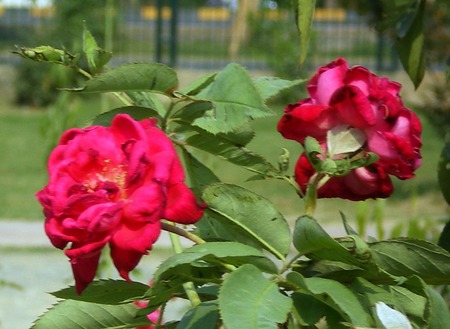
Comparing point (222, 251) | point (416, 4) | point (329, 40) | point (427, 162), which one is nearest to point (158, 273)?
point (222, 251)

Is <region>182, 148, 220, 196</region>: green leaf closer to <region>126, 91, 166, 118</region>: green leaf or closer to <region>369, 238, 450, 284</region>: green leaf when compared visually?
<region>126, 91, 166, 118</region>: green leaf

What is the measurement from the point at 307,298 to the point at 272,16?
14827mm

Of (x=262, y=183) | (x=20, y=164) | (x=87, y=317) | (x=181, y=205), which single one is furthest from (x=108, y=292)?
(x=20, y=164)

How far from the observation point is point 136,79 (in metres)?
0.97

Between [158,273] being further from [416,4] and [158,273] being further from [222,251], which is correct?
[416,4]

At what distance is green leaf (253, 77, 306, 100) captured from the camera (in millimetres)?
1069

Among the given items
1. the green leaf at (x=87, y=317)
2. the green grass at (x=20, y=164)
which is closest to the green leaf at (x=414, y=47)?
the green leaf at (x=87, y=317)

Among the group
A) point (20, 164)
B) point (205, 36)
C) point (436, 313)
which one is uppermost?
point (436, 313)

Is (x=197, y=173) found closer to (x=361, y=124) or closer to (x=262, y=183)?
(x=361, y=124)

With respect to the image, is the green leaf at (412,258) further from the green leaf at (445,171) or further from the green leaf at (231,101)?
the green leaf at (445,171)

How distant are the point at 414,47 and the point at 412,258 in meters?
0.50

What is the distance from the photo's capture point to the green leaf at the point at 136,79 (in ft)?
3.14

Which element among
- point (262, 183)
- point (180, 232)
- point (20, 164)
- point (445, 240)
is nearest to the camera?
point (180, 232)

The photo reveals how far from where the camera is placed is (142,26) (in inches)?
691
